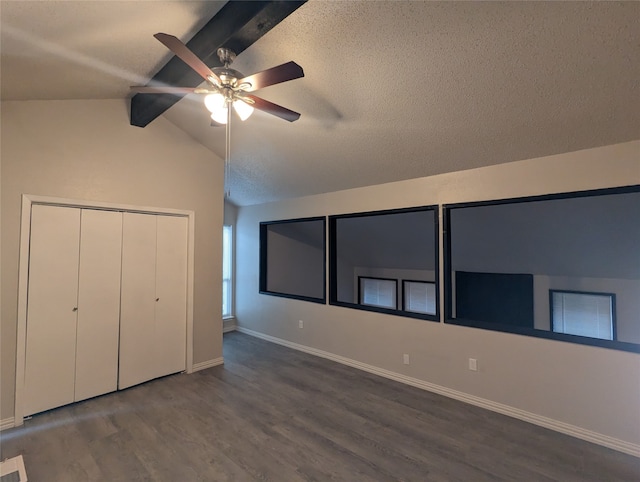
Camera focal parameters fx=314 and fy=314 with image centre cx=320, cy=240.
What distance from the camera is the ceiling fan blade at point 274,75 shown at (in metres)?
1.70

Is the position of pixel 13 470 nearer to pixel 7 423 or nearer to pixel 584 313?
pixel 7 423

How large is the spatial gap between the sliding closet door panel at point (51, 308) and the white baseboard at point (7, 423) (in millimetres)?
105

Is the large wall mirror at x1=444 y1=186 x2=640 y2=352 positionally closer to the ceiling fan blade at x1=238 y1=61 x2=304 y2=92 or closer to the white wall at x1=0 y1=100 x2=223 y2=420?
the ceiling fan blade at x1=238 y1=61 x2=304 y2=92

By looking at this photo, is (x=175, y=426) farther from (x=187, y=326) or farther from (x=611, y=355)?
(x=611, y=355)

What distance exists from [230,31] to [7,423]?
3.73 meters

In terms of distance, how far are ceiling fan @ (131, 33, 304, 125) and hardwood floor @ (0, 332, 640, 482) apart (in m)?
2.52

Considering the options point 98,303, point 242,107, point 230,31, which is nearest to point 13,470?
point 98,303

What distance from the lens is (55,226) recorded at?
304 cm

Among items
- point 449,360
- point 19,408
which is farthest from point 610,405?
point 19,408

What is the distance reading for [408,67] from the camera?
7.49 ft

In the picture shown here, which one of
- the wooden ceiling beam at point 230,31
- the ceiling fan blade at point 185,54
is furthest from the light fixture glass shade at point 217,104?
the wooden ceiling beam at point 230,31

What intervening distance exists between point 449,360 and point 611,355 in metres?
1.31

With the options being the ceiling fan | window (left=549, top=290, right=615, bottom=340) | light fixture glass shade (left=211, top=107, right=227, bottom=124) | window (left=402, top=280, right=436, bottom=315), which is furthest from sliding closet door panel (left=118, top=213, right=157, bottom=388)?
window (left=549, top=290, right=615, bottom=340)

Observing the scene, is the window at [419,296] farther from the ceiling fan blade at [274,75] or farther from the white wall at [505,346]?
the ceiling fan blade at [274,75]
